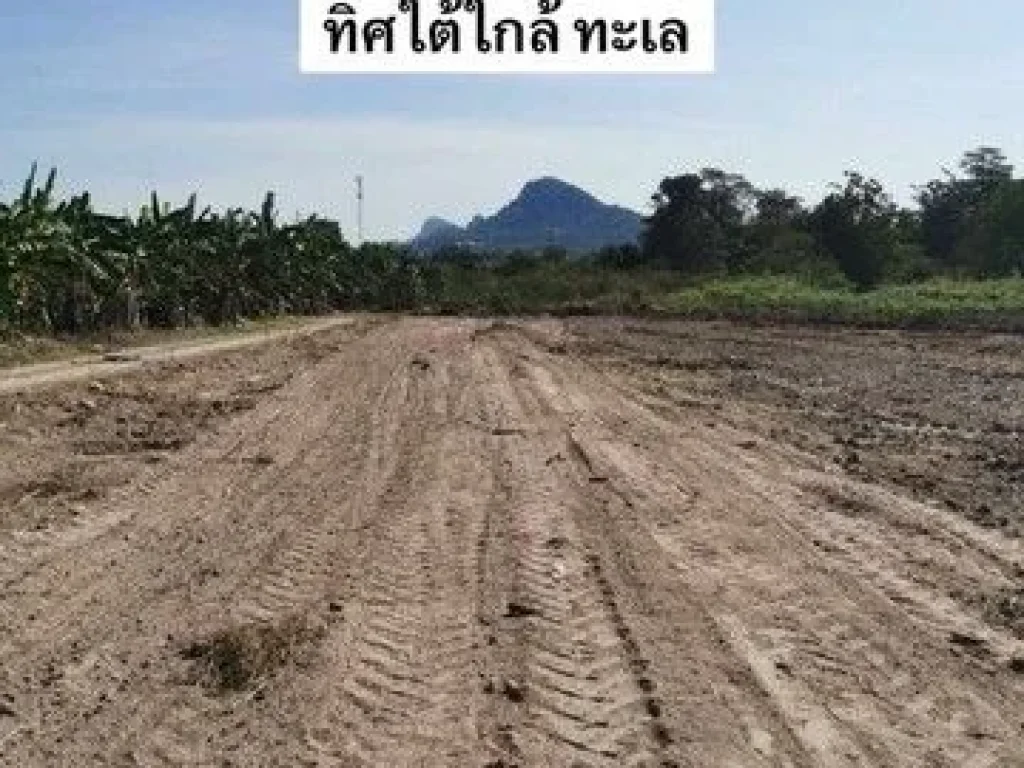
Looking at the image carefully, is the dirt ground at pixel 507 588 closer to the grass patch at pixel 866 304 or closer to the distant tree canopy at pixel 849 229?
the grass patch at pixel 866 304

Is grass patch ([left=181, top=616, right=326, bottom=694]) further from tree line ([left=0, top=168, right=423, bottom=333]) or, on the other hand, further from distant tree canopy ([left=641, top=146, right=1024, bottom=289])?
distant tree canopy ([left=641, top=146, right=1024, bottom=289])

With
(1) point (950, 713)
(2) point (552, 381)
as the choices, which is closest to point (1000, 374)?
(2) point (552, 381)

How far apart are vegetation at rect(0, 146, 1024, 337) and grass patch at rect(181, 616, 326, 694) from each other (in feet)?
68.1

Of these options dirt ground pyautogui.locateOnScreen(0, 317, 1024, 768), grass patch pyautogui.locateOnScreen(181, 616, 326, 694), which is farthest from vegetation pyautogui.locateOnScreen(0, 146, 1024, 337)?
grass patch pyautogui.locateOnScreen(181, 616, 326, 694)

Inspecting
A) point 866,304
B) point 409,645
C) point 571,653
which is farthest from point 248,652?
point 866,304

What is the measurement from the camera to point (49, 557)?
26.6ft

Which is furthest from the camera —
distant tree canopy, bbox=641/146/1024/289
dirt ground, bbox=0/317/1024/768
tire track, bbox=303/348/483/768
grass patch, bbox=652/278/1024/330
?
distant tree canopy, bbox=641/146/1024/289

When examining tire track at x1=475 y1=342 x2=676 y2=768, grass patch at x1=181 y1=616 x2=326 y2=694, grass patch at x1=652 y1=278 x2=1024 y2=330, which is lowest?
tire track at x1=475 y1=342 x2=676 y2=768

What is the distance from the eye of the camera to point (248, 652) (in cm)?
602

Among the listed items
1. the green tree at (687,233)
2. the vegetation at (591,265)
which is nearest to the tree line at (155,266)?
the vegetation at (591,265)

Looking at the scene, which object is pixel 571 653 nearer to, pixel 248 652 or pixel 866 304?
pixel 248 652

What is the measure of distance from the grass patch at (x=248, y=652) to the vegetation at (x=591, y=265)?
2076cm

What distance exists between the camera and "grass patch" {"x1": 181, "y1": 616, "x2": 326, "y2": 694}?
18.8ft

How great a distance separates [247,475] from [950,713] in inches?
272
